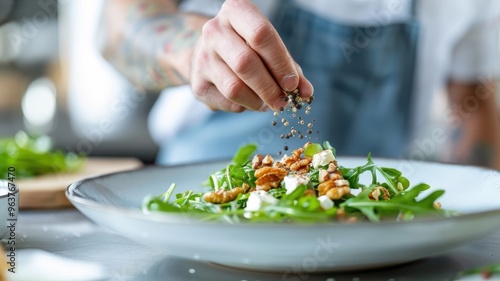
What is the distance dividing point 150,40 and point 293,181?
921 millimetres

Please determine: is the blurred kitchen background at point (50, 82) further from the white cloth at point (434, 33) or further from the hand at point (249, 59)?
the hand at point (249, 59)

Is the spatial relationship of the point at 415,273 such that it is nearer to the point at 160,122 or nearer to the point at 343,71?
the point at 343,71

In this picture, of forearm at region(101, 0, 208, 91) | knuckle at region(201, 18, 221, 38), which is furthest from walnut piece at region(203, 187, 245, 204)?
forearm at region(101, 0, 208, 91)

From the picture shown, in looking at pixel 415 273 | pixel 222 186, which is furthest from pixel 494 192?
pixel 222 186

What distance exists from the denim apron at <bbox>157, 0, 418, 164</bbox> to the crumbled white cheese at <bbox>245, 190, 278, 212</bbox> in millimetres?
956

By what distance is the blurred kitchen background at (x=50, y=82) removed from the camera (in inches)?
166

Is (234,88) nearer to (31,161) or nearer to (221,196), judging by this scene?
(221,196)

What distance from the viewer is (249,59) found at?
931 mm

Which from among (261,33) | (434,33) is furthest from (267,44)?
(434,33)

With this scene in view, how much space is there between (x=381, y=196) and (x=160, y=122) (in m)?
1.20

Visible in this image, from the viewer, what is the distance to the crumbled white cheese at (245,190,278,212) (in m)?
0.78

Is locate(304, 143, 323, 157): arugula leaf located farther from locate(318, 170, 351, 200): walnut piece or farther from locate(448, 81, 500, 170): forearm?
locate(448, 81, 500, 170): forearm

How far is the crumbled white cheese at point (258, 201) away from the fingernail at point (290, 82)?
183 mm

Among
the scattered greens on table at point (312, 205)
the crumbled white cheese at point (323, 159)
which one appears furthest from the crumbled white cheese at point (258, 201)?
the crumbled white cheese at point (323, 159)
